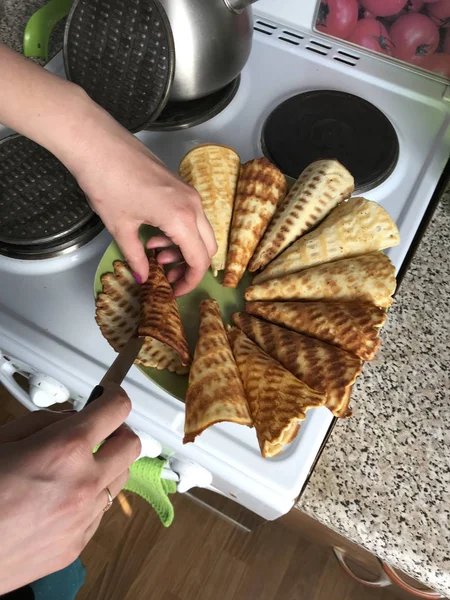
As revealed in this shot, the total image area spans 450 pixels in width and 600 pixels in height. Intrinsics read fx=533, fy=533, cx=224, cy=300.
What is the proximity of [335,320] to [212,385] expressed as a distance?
0.17 metres

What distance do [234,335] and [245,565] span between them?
981mm

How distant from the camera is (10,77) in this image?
0.58 metres

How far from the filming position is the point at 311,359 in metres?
0.62

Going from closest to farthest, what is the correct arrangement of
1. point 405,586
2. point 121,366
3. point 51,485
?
point 51,485, point 121,366, point 405,586

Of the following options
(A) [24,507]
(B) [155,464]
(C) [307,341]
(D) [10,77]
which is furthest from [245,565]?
(D) [10,77]

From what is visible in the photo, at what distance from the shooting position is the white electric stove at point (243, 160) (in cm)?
65

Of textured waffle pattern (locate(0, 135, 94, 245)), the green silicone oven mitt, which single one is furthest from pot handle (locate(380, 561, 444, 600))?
the green silicone oven mitt

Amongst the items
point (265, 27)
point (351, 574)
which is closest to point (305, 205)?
point (265, 27)

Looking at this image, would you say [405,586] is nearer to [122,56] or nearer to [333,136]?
[333,136]

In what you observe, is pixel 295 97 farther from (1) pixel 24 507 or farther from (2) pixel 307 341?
(1) pixel 24 507

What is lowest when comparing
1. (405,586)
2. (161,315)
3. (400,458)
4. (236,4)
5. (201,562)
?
(201,562)

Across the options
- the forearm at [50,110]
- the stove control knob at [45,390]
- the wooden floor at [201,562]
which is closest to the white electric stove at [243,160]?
the stove control knob at [45,390]

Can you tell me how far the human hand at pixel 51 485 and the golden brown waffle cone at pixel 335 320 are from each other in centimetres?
24

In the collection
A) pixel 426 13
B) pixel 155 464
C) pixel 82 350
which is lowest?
pixel 155 464
